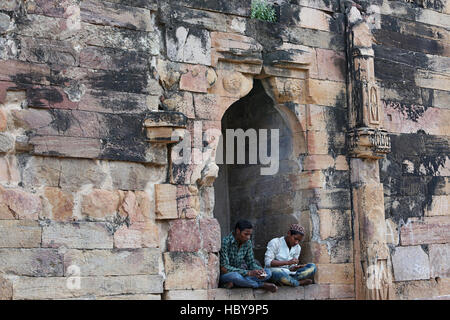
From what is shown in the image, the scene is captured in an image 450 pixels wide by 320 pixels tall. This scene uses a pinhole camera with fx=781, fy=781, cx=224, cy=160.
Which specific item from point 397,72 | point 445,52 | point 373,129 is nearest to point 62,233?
point 373,129

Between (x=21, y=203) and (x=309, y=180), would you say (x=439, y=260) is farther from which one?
(x=21, y=203)

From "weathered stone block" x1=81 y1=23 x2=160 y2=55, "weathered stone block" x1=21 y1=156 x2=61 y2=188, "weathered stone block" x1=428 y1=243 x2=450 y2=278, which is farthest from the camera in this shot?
"weathered stone block" x1=428 y1=243 x2=450 y2=278

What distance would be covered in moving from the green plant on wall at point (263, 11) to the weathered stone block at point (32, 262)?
11.7 feet

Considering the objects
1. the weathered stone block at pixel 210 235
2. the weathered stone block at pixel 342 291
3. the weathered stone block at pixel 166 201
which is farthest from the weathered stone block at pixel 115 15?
the weathered stone block at pixel 342 291

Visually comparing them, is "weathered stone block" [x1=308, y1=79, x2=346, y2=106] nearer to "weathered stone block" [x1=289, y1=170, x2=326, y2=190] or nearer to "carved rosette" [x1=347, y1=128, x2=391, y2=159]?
"carved rosette" [x1=347, y1=128, x2=391, y2=159]

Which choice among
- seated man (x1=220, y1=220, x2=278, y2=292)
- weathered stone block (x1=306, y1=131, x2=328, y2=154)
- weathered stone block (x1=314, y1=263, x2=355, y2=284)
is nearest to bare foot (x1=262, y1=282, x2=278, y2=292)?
seated man (x1=220, y1=220, x2=278, y2=292)

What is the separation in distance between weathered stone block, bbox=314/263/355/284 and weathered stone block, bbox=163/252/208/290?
60.6 inches

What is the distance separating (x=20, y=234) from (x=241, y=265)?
250 cm

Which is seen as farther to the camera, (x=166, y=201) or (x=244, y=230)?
(x=244, y=230)

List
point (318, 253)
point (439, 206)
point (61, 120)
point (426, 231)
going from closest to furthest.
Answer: point (61, 120), point (318, 253), point (426, 231), point (439, 206)

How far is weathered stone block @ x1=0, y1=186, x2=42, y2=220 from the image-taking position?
7023 millimetres

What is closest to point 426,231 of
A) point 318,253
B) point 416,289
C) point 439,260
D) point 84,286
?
point 439,260

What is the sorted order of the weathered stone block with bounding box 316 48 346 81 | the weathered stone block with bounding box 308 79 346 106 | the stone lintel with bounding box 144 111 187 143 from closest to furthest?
the stone lintel with bounding box 144 111 187 143 → the weathered stone block with bounding box 308 79 346 106 → the weathered stone block with bounding box 316 48 346 81

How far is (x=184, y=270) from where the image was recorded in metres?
7.79
